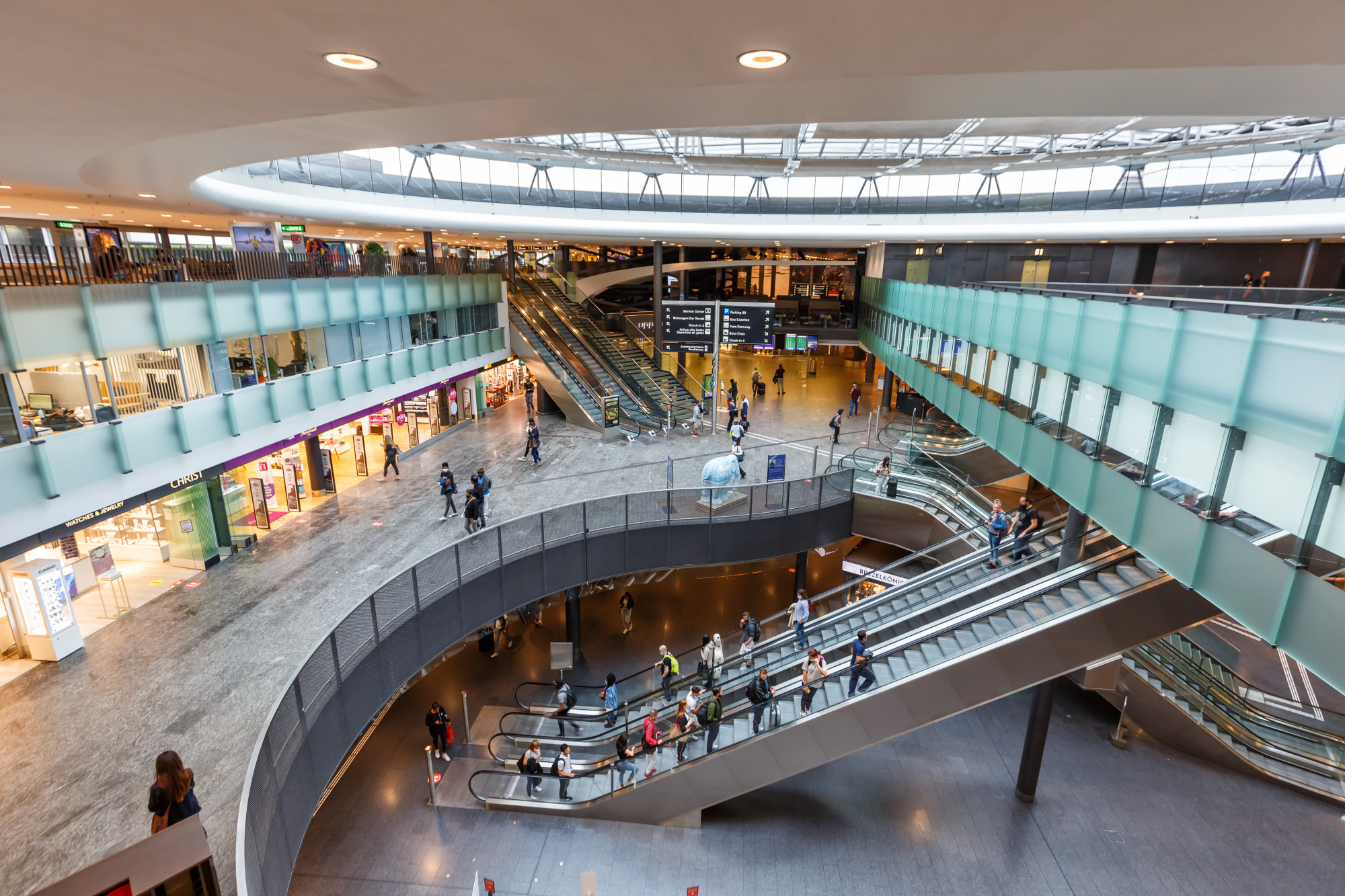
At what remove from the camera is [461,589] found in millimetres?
11508

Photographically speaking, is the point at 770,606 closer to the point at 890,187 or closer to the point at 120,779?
the point at 120,779

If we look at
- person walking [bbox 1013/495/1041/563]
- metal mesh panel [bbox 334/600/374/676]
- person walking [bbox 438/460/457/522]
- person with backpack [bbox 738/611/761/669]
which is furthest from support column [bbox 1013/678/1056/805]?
person walking [bbox 438/460/457/522]

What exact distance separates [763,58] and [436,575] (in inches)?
391

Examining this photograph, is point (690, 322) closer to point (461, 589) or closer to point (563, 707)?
point (461, 589)

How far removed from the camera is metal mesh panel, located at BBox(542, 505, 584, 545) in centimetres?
1323

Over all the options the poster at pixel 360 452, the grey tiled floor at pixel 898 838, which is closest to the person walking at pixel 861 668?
the grey tiled floor at pixel 898 838

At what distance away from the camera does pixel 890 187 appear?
1171 inches

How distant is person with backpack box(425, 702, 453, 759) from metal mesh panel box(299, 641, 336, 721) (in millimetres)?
5485

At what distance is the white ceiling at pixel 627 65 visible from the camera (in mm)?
2508

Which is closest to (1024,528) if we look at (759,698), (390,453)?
(759,698)

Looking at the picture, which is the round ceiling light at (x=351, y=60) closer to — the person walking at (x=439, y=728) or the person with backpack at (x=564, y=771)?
the person with backpack at (x=564, y=771)

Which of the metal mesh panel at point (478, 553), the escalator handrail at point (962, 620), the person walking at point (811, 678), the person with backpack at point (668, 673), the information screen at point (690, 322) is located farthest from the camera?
the information screen at point (690, 322)

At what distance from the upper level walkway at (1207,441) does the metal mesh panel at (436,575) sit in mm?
10420

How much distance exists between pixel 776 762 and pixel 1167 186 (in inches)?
1004
